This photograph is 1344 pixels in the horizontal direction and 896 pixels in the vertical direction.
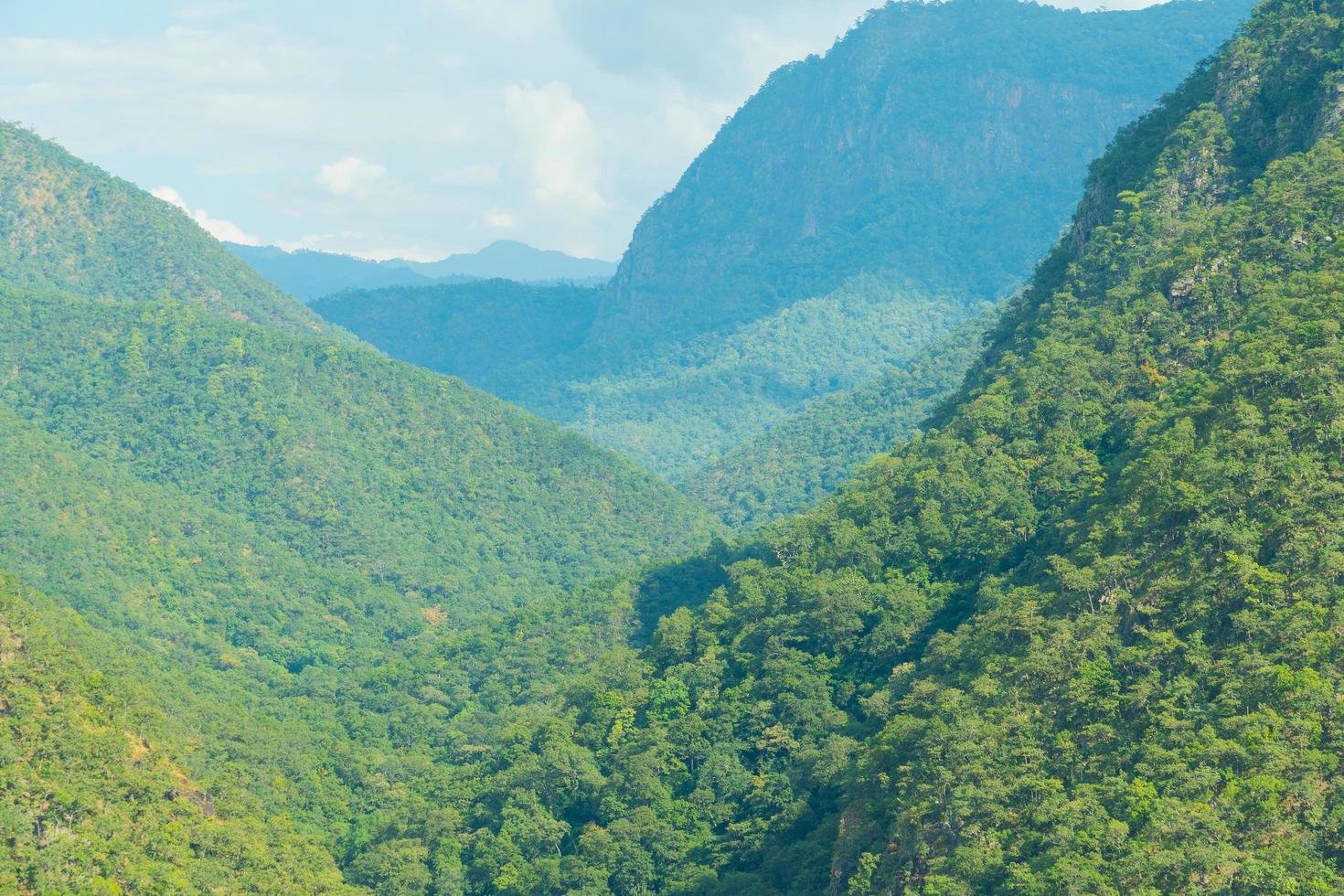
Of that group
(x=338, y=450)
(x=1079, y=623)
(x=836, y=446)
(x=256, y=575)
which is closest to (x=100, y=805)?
(x=1079, y=623)

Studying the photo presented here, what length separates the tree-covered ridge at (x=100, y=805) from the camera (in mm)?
68125

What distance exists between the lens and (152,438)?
6344 inches

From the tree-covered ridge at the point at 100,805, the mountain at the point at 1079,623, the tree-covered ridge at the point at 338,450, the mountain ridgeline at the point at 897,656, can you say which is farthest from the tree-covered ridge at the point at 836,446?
the tree-covered ridge at the point at 100,805

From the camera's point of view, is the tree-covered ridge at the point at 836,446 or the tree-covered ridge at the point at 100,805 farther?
the tree-covered ridge at the point at 836,446

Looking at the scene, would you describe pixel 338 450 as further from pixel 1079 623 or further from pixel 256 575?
pixel 1079 623

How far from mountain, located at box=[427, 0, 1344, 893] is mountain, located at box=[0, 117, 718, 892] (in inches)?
574

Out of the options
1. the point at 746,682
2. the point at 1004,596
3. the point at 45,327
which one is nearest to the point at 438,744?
the point at 746,682

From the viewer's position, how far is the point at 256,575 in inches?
5610

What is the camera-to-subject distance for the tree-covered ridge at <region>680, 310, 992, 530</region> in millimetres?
175500

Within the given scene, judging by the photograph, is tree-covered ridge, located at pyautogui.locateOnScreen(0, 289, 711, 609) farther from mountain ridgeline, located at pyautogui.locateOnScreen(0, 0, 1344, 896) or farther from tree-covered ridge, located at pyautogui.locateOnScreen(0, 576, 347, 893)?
tree-covered ridge, located at pyautogui.locateOnScreen(0, 576, 347, 893)

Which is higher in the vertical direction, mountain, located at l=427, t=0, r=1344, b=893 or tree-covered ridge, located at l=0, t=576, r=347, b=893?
mountain, located at l=427, t=0, r=1344, b=893

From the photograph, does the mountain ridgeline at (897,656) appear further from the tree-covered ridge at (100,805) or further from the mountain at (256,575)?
the mountain at (256,575)

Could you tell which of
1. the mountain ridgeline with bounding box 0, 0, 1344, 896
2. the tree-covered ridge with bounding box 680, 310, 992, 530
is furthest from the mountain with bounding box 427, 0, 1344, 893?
the tree-covered ridge with bounding box 680, 310, 992, 530

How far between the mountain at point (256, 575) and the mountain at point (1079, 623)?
1458 cm
